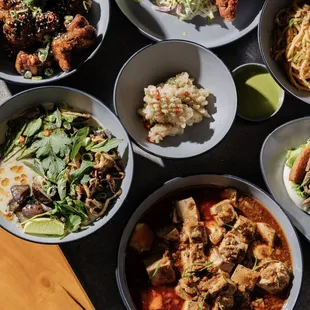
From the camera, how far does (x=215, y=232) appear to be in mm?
3713

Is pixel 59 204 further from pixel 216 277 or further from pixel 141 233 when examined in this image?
pixel 216 277

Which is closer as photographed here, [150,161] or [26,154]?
[26,154]

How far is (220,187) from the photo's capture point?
376 centimetres

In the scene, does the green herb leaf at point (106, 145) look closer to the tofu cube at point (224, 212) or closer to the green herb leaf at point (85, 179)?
the green herb leaf at point (85, 179)

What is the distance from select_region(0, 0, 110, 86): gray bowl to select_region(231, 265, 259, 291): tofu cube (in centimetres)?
166

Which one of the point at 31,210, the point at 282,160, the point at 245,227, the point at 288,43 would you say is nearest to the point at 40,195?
the point at 31,210

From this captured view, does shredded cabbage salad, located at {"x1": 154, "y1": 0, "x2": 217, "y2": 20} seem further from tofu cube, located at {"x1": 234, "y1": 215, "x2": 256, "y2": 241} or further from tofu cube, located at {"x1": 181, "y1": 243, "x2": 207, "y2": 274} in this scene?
tofu cube, located at {"x1": 181, "y1": 243, "x2": 207, "y2": 274}

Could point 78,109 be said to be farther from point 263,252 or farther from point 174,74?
point 263,252

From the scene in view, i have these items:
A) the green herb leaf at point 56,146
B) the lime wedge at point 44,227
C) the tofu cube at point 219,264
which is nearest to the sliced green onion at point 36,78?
the green herb leaf at point 56,146

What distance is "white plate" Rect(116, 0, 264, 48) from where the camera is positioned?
12.3 feet

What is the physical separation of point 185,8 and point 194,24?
14cm

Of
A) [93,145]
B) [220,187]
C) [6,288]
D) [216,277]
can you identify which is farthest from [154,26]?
[6,288]

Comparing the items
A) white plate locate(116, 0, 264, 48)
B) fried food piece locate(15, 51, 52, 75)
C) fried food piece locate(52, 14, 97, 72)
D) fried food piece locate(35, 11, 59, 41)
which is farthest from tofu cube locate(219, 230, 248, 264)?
fried food piece locate(35, 11, 59, 41)

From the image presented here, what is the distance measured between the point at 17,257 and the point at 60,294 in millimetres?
362
